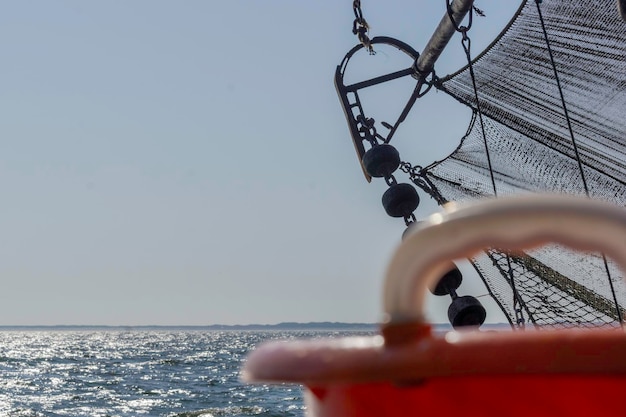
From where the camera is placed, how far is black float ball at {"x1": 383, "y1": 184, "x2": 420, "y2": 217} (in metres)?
4.29

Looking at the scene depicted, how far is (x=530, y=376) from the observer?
804mm

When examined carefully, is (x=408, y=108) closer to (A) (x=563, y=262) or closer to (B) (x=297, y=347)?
(A) (x=563, y=262)

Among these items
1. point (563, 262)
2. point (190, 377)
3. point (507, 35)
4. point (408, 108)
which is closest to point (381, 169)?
point (408, 108)

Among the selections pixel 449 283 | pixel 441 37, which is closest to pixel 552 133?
pixel 441 37

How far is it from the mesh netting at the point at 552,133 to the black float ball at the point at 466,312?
3.30ft

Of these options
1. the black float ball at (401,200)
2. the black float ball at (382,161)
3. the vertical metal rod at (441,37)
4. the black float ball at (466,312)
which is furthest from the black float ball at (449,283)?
the vertical metal rod at (441,37)

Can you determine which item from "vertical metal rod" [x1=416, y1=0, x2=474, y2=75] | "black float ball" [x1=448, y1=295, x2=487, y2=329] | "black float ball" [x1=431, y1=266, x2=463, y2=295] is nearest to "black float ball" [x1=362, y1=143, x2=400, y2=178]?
"vertical metal rod" [x1=416, y1=0, x2=474, y2=75]

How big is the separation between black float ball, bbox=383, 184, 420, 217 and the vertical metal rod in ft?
3.35

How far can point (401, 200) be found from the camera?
432cm

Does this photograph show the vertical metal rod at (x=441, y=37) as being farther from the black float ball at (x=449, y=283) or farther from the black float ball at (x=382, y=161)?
the black float ball at (x=449, y=283)

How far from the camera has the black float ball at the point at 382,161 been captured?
4.49m

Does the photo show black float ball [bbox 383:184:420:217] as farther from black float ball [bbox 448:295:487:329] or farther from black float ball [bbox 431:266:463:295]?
black float ball [bbox 448:295:487:329]

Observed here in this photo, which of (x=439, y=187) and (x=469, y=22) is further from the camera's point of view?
(x=439, y=187)

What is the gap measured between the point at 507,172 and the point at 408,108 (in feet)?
3.72
